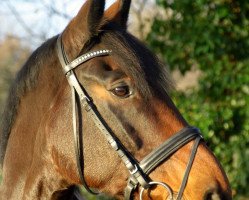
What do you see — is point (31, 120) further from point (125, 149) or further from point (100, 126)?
point (125, 149)

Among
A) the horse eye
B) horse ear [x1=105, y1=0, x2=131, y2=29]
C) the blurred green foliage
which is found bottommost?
the blurred green foliage

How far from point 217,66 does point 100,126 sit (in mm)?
2769

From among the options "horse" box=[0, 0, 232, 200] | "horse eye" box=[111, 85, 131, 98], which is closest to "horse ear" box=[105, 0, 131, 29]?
"horse" box=[0, 0, 232, 200]

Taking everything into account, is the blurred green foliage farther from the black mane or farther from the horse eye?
the horse eye

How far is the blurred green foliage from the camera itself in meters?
4.93

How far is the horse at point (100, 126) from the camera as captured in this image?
2.39 m

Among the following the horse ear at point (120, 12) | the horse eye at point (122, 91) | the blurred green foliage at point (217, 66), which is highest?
the horse ear at point (120, 12)

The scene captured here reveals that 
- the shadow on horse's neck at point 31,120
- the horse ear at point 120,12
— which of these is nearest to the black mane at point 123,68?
Result: the shadow on horse's neck at point 31,120

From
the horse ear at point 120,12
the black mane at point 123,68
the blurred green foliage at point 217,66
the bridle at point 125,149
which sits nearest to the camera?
the bridle at point 125,149

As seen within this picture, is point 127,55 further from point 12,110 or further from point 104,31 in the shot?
point 12,110

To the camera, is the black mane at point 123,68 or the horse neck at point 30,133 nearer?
the black mane at point 123,68

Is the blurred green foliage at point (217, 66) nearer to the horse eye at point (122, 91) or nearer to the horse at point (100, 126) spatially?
the horse at point (100, 126)

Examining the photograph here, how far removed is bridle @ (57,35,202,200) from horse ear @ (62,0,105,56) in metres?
0.08

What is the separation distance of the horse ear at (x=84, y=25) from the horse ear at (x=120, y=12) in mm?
209
